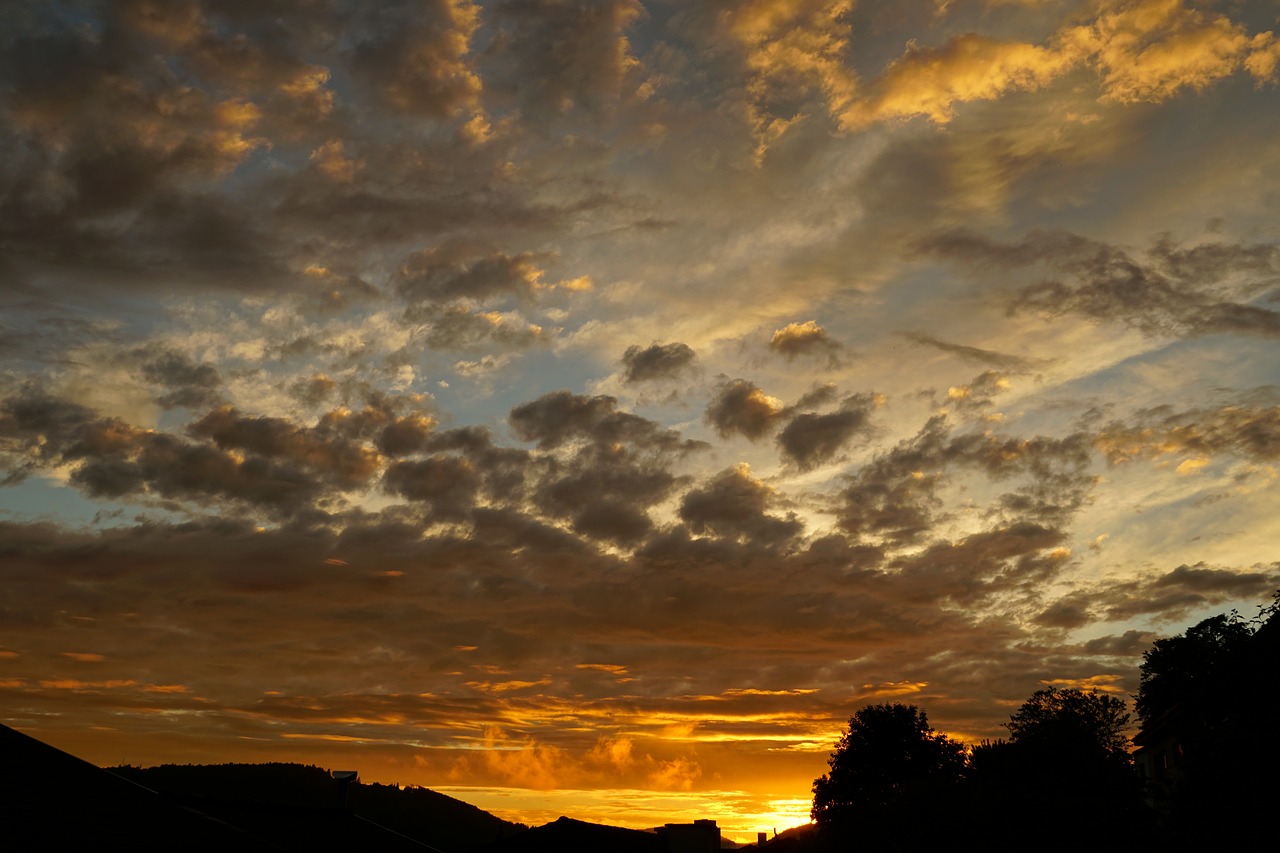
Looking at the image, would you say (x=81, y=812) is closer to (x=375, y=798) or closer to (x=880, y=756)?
(x=880, y=756)

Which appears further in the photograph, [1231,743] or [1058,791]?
[1058,791]

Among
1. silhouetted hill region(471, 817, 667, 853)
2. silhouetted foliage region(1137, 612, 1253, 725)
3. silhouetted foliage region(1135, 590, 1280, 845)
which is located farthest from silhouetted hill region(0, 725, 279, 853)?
silhouetted foliage region(1137, 612, 1253, 725)

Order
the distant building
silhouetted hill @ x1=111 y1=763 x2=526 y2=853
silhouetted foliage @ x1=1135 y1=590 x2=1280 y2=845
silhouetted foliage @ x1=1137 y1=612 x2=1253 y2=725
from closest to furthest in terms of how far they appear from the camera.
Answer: silhouetted foliage @ x1=1135 y1=590 x2=1280 y2=845 → the distant building → silhouetted foliage @ x1=1137 y1=612 x2=1253 y2=725 → silhouetted hill @ x1=111 y1=763 x2=526 y2=853

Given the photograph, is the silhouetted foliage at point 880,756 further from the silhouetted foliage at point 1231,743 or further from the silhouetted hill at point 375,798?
the silhouetted foliage at point 1231,743

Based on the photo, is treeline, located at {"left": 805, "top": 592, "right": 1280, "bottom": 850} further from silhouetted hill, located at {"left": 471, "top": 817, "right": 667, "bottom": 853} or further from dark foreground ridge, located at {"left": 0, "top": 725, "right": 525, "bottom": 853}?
dark foreground ridge, located at {"left": 0, "top": 725, "right": 525, "bottom": 853}

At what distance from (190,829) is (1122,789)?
34.0 m

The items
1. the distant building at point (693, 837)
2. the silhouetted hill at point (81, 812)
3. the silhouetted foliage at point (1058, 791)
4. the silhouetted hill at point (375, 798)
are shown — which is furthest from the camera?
the silhouetted hill at point (375, 798)

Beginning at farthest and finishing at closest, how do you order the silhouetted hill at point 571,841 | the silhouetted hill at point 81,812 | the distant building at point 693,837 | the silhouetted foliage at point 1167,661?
1. the silhouetted foliage at point 1167,661
2. the silhouetted hill at point 571,841
3. the distant building at point 693,837
4. the silhouetted hill at point 81,812

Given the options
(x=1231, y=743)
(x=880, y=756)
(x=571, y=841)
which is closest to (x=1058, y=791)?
(x=1231, y=743)

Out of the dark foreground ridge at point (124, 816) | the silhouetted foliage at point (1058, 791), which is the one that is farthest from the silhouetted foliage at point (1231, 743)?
the dark foreground ridge at point (124, 816)

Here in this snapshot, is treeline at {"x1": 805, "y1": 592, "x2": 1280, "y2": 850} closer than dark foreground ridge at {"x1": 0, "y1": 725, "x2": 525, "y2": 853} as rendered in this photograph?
No

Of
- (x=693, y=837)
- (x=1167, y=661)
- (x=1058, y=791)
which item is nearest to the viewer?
(x=1058, y=791)

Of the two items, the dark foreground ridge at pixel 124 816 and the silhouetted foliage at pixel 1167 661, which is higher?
the silhouetted foliage at pixel 1167 661

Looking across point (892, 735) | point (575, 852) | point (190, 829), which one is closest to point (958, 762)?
point (892, 735)
